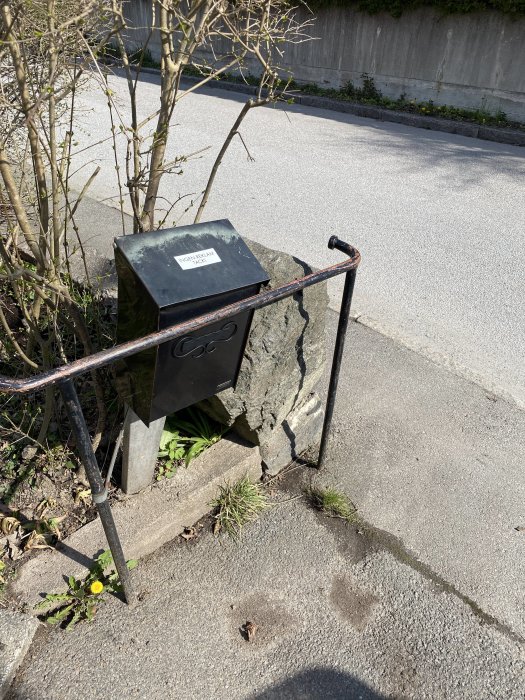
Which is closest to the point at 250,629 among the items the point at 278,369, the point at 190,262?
the point at 278,369

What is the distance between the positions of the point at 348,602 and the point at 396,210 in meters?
4.82

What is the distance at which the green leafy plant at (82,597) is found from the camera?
2090mm

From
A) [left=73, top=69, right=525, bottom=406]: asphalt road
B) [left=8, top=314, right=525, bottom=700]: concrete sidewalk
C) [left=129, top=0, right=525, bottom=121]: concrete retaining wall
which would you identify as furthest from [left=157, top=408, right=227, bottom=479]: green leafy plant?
[left=129, top=0, right=525, bottom=121]: concrete retaining wall

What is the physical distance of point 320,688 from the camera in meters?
1.96

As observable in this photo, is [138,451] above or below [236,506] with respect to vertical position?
above

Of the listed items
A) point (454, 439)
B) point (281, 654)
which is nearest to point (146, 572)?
point (281, 654)

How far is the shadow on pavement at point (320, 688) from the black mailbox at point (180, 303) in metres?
1.01

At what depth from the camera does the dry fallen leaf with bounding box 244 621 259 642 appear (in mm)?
2100

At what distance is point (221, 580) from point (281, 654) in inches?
14.8

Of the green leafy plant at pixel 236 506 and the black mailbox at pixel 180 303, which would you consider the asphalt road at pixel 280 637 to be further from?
the black mailbox at pixel 180 303

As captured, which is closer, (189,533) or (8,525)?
(8,525)

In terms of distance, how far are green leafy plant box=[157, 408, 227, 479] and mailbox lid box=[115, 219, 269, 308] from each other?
0.98 m

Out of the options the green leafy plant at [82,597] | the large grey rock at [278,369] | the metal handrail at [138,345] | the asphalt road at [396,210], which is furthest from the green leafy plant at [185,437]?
the asphalt road at [396,210]

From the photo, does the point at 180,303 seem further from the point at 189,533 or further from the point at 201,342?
the point at 189,533
